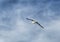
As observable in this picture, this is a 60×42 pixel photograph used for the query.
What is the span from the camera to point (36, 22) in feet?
536

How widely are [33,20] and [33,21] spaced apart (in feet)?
6.36

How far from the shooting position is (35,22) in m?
162

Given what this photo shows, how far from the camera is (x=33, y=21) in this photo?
162750 mm

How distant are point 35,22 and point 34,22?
1381 millimetres

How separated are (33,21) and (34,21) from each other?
1.24 metres

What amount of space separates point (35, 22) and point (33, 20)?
3.92 m

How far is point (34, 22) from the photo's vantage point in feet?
528

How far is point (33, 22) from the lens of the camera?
6348 inches

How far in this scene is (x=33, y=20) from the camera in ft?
539

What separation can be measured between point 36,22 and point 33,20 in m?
3.91

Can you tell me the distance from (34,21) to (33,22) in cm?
261

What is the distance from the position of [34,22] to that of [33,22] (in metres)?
1.10

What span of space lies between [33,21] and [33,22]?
71.8 inches
